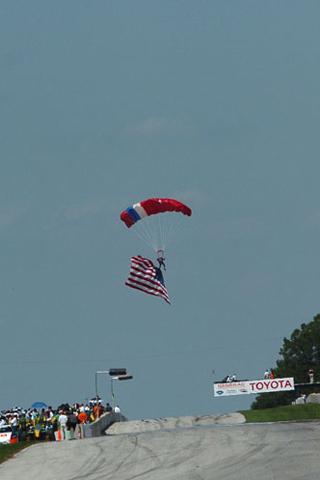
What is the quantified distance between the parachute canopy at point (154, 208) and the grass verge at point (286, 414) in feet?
39.4

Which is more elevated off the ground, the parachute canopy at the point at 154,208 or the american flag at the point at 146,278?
the parachute canopy at the point at 154,208

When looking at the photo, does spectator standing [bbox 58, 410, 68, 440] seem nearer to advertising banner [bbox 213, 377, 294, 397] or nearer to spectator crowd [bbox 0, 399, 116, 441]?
spectator crowd [bbox 0, 399, 116, 441]

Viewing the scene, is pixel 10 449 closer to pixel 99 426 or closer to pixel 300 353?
pixel 99 426

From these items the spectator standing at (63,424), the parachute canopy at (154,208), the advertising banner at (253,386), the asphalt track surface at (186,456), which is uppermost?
the parachute canopy at (154,208)

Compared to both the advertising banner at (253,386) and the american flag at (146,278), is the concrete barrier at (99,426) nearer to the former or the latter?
the american flag at (146,278)

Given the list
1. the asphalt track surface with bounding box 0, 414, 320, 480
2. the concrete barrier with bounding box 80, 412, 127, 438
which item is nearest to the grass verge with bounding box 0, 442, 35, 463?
the asphalt track surface with bounding box 0, 414, 320, 480

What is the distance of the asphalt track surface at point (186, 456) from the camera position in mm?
29609

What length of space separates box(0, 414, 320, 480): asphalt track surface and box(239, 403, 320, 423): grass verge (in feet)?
26.8

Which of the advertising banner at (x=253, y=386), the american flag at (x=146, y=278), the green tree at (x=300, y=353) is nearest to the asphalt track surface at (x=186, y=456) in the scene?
the american flag at (x=146, y=278)

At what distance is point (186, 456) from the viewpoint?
33.8m

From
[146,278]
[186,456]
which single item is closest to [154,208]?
[146,278]

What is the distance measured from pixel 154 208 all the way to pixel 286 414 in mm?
14043

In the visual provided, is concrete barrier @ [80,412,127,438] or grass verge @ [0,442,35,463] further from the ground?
concrete barrier @ [80,412,127,438]

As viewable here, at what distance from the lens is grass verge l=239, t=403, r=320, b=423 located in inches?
2077
